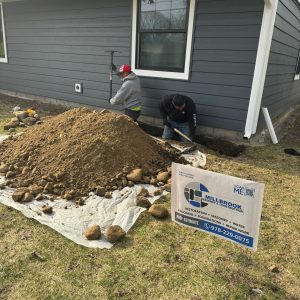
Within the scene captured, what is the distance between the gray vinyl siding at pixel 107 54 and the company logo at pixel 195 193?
3490mm

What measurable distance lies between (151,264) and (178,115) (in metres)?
3.50

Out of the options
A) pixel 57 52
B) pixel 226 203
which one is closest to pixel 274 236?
pixel 226 203

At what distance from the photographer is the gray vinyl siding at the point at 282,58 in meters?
5.77

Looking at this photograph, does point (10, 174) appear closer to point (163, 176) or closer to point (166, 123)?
point (163, 176)

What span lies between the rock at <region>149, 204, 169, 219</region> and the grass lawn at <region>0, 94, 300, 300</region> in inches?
2.5

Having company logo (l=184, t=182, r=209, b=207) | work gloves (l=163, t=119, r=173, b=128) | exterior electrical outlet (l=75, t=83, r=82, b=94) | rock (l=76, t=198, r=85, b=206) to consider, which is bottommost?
rock (l=76, t=198, r=85, b=206)

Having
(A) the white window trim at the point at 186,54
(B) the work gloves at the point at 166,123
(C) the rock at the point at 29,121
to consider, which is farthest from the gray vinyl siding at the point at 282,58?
(C) the rock at the point at 29,121

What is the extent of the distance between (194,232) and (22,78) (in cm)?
834

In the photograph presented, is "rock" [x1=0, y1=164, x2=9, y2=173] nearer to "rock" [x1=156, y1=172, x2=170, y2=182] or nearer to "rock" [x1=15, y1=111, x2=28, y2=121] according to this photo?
"rock" [x1=156, y1=172, x2=170, y2=182]

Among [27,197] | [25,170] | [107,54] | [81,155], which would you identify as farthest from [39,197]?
[107,54]

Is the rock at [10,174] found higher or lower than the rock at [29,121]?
lower

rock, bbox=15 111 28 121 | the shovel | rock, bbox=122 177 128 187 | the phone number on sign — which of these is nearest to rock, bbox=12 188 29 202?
rock, bbox=122 177 128 187

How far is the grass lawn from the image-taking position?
7.29 feet

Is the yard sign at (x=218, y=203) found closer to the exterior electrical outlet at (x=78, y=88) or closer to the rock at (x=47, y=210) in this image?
the rock at (x=47, y=210)
